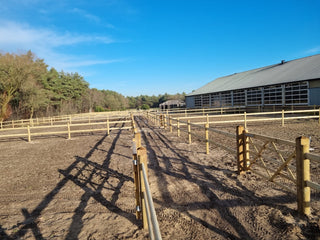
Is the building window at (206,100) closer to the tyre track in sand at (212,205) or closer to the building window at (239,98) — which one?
the building window at (239,98)

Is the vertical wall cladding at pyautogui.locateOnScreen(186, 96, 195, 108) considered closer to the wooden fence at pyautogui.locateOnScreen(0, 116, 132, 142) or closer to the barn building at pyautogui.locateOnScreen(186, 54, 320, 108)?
the barn building at pyautogui.locateOnScreen(186, 54, 320, 108)

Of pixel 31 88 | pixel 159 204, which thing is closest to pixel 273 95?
pixel 159 204

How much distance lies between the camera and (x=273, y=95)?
27906 mm

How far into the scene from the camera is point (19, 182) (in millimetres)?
5617

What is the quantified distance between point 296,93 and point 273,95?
3.45 m

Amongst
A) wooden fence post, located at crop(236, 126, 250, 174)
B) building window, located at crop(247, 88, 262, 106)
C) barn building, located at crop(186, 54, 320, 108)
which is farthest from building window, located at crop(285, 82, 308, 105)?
wooden fence post, located at crop(236, 126, 250, 174)

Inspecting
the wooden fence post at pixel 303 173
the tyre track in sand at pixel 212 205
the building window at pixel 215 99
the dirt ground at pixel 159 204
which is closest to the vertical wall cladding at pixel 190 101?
the building window at pixel 215 99

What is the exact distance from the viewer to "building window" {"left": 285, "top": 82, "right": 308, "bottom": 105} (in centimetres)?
2348

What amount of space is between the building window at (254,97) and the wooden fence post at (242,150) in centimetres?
2805

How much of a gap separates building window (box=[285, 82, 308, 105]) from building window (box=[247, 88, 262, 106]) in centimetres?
445

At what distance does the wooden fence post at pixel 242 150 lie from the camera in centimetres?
500

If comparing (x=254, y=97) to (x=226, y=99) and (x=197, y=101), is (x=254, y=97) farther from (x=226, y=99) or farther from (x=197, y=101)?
(x=197, y=101)

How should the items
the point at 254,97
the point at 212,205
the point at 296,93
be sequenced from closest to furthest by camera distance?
the point at 212,205
the point at 296,93
the point at 254,97

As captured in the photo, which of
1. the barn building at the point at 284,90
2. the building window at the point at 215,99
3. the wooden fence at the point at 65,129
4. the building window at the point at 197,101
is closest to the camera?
the wooden fence at the point at 65,129
